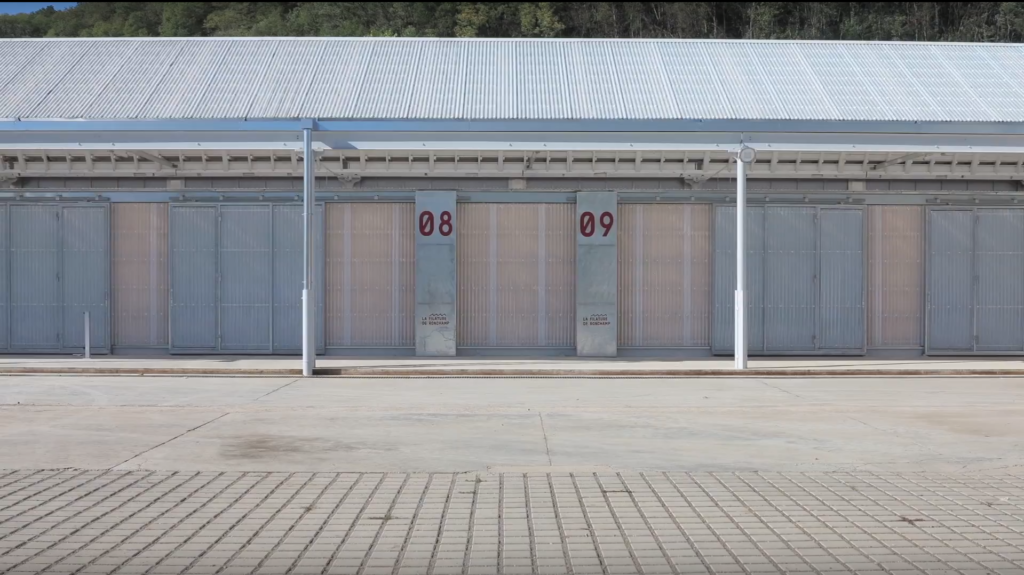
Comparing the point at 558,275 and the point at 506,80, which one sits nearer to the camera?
the point at 506,80

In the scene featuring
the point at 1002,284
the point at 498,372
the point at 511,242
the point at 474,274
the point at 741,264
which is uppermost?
the point at 511,242

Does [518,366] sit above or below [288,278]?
below

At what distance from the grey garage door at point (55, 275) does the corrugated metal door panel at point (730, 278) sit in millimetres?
12586

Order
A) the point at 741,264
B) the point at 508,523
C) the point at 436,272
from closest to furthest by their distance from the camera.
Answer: the point at 508,523
the point at 741,264
the point at 436,272

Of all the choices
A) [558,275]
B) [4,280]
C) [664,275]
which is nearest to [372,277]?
[558,275]

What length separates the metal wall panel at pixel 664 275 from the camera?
21.2m

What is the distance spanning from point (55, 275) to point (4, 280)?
3.52ft

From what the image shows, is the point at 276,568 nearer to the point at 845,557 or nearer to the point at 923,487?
the point at 845,557

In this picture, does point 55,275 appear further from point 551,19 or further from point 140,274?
point 551,19

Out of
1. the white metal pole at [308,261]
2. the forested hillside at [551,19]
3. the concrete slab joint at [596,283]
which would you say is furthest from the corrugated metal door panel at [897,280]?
the forested hillside at [551,19]

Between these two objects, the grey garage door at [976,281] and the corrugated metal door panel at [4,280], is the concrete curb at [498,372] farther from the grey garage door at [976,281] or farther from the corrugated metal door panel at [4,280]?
the corrugated metal door panel at [4,280]

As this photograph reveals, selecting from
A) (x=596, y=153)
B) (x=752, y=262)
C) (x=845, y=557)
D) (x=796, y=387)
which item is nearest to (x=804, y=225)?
(x=752, y=262)

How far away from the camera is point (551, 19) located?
80.5m

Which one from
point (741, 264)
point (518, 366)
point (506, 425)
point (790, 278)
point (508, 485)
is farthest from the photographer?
point (790, 278)
